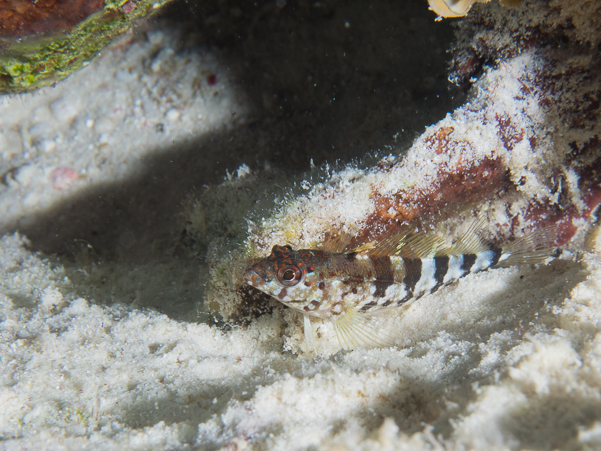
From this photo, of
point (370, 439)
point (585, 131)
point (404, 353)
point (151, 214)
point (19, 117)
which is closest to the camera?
point (370, 439)

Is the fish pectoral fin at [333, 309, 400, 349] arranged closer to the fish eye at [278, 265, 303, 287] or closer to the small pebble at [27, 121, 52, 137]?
the fish eye at [278, 265, 303, 287]

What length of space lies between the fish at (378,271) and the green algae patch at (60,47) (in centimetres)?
261

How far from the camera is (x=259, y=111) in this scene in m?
5.49

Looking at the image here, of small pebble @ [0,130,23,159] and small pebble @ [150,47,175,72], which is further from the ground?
small pebble @ [150,47,175,72]

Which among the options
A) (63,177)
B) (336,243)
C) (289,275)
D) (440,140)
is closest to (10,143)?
(63,177)

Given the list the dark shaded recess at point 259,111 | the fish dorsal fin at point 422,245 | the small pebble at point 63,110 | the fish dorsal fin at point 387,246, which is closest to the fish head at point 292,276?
the fish dorsal fin at point 387,246

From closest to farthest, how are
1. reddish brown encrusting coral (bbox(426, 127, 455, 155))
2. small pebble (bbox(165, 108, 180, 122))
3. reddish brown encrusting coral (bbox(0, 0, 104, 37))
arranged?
reddish brown encrusting coral (bbox(0, 0, 104, 37)), reddish brown encrusting coral (bbox(426, 127, 455, 155)), small pebble (bbox(165, 108, 180, 122))

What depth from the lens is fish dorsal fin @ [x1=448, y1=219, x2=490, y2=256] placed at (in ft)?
10.6

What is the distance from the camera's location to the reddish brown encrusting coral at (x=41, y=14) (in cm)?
258

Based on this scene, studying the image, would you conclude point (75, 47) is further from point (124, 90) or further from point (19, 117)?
point (19, 117)

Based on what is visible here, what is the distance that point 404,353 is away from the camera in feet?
8.33

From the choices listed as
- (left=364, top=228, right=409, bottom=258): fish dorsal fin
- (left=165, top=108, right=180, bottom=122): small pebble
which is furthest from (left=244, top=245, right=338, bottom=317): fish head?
(left=165, top=108, right=180, bottom=122): small pebble

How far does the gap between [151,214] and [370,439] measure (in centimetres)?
482

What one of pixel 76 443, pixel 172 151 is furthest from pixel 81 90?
pixel 76 443
